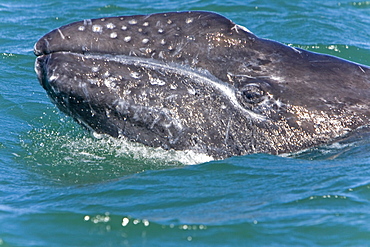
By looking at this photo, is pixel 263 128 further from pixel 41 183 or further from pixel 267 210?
pixel 41 183

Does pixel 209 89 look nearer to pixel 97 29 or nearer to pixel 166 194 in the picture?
pixel 166 194

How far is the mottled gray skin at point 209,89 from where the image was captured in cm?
782

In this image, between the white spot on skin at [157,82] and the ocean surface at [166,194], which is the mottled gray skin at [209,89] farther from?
the ocean surface at [166,194]

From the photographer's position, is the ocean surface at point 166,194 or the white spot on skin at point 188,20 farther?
the white spot on skin at point 188,20

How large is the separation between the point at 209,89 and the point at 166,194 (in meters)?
1.41

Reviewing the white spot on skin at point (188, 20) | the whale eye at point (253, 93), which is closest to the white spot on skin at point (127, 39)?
the white spot on skin at point (188, 20)

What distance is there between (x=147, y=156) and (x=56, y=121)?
131 inches

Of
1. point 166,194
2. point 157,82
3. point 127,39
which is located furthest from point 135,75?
point 166,194

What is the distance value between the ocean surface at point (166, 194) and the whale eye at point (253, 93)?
659 millimetres

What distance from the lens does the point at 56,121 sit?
11070 millimetres

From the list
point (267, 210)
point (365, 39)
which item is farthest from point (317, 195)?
point (365, 39)

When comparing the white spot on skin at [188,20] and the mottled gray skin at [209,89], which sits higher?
the white spot on skin at [188,20]

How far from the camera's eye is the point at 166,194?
7246 mm

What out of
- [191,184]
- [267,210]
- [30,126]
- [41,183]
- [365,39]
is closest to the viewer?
[267,210]
